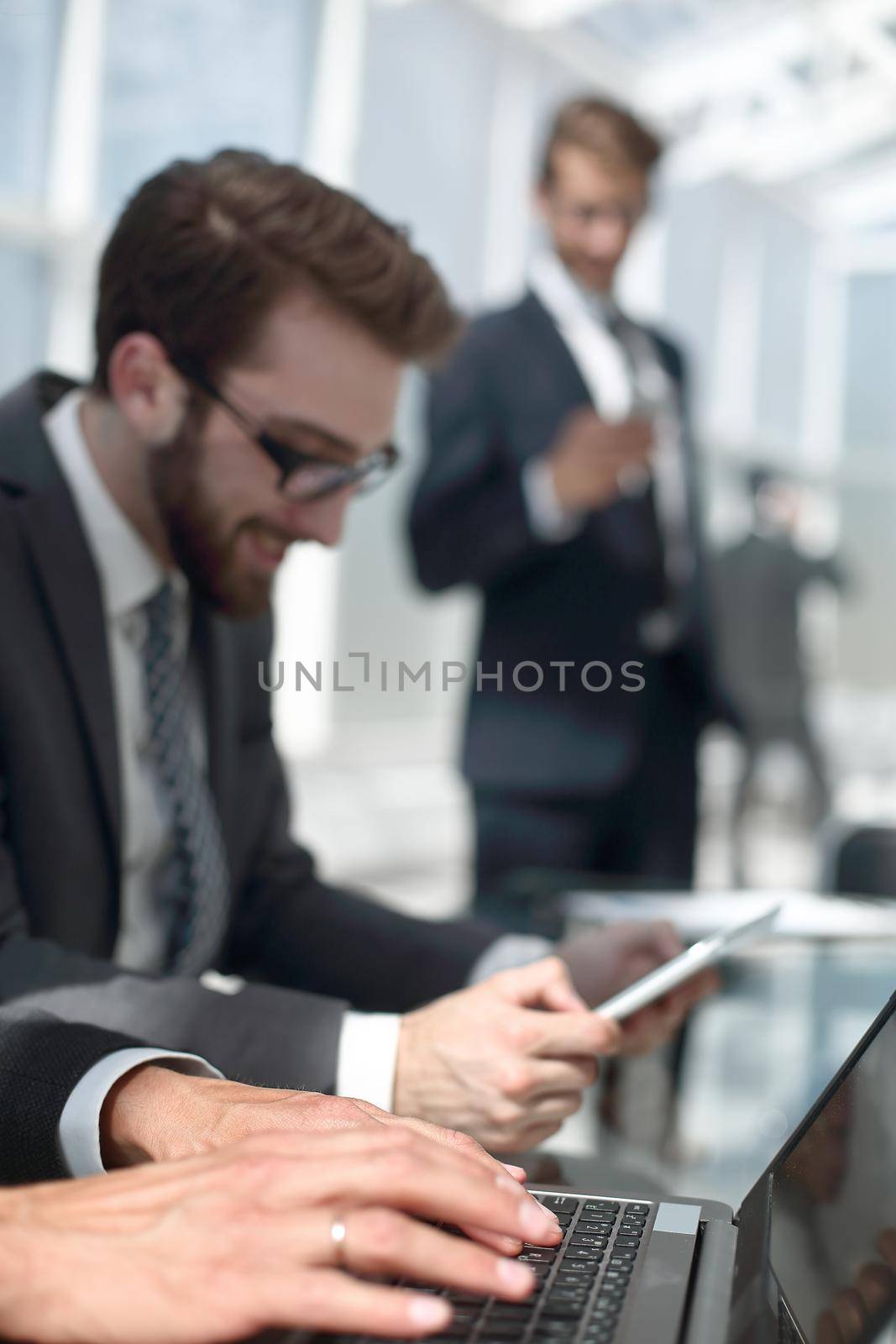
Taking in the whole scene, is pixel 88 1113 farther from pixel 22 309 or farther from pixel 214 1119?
pixel 22 309

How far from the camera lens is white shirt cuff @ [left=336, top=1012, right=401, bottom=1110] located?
79cm

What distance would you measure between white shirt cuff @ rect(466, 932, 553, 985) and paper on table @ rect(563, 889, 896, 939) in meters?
0.08

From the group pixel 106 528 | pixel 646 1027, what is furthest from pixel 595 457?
pixel 646 1027

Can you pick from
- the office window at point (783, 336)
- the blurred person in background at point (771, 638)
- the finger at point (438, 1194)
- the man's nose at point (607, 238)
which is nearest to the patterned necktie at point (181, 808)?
the finger at point (438, 1194)

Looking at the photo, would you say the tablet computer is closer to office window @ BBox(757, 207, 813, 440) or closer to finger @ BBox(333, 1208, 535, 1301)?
finger @ BBox(333, 1208, 535, 1301)

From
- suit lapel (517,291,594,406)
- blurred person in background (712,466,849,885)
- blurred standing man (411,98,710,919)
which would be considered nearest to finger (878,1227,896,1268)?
blurred standing man (411,98,710,919)

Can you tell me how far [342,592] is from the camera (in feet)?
11.5

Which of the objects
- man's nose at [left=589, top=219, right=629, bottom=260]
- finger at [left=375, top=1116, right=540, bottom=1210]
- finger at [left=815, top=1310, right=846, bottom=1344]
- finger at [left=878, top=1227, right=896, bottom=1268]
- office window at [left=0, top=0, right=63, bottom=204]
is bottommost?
finger at [left=815, top=1310, right=846, bottom=1344]

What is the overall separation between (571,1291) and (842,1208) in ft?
0.45

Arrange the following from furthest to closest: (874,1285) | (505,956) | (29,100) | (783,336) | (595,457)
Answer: (783,336) → (29,100) → (595,457) → (505,956) → (874,1285)

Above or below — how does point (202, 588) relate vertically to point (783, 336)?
below

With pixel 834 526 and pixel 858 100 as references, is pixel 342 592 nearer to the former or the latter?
pixel 834 526

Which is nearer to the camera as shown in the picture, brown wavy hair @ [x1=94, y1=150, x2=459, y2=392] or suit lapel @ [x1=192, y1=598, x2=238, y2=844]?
brown wavy hair @ [x1=94, y1=150, x2=459, y2=392]

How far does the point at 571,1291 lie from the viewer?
47 cm
